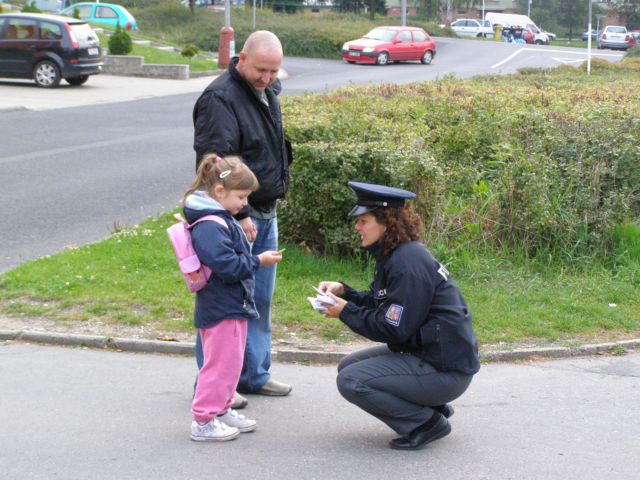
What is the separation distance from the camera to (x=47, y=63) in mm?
26000

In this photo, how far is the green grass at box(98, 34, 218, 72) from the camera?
113 feet

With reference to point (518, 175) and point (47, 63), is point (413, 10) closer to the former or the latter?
point (47, 63)

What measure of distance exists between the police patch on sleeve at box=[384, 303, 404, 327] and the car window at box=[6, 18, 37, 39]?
22497 mm

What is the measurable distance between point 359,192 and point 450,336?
0.84 metres

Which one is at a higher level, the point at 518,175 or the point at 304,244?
the point at 518,175

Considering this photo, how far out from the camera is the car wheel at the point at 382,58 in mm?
41938

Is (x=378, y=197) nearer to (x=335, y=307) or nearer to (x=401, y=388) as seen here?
(x=335, y=307)

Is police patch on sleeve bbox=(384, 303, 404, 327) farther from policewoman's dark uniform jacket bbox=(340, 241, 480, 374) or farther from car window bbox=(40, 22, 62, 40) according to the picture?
car window bbox=(40, 22, 62, 40)

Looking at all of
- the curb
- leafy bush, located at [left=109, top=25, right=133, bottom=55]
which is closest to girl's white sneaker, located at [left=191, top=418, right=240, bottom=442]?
the curb

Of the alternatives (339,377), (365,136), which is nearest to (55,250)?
(365,136)

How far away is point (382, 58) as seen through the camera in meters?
42.1

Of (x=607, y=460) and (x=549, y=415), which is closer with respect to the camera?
(x=607, y=460)

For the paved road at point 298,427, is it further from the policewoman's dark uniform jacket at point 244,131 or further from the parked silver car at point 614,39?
the parked silver car at point 614,39

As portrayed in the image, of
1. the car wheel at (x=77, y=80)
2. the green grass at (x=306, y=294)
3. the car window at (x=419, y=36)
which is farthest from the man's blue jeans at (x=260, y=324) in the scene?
the car window at (x=419, y=36)
